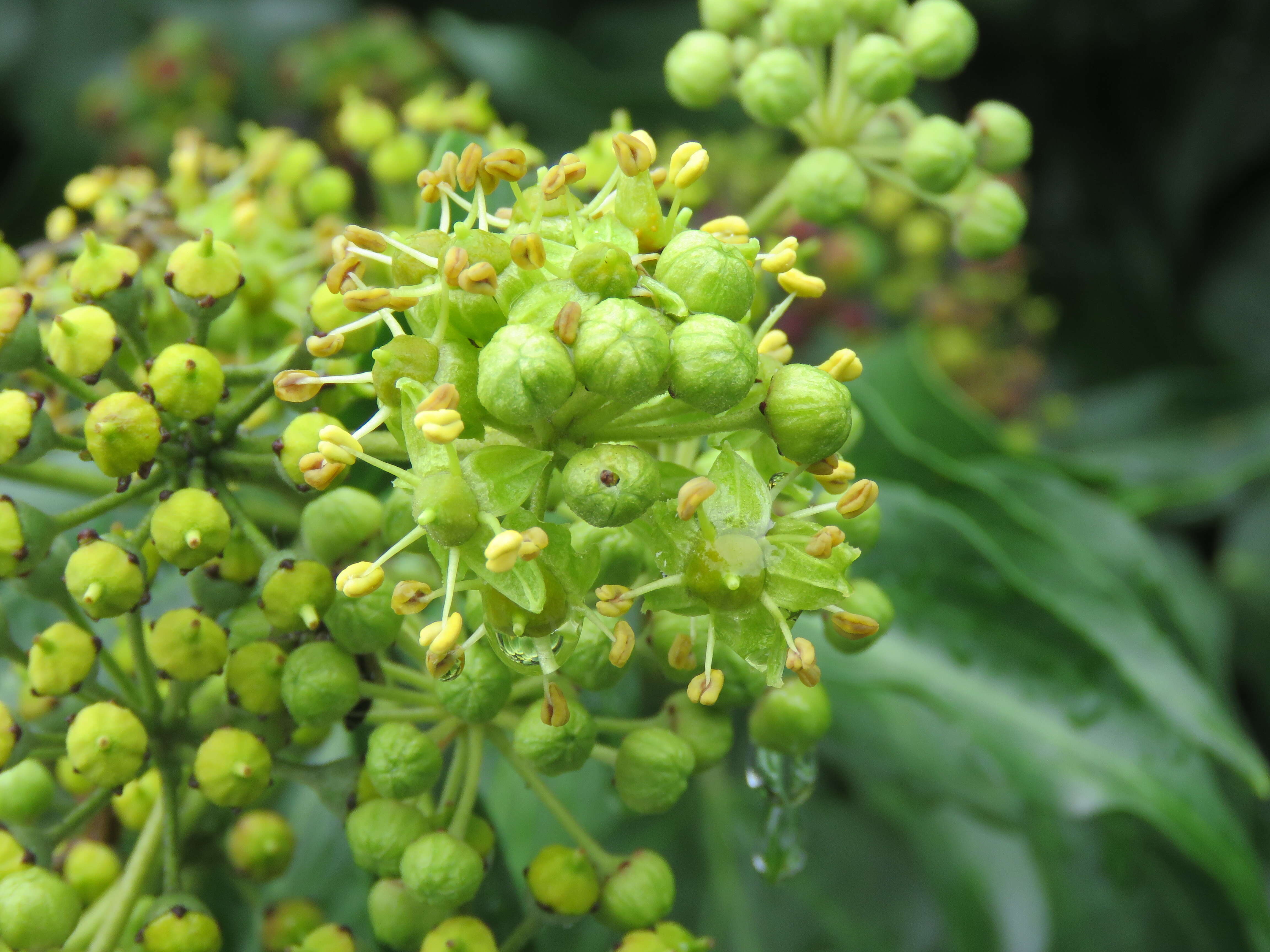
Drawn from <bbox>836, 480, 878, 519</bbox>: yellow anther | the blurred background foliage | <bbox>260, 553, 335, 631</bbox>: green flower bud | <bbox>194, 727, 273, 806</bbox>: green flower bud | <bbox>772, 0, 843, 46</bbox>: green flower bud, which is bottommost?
the blurred background foliage

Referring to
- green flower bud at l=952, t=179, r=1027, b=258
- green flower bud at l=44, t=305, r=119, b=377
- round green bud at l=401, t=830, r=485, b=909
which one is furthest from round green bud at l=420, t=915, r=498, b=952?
green flower bud at l=952, t=179, r=1027, b=258

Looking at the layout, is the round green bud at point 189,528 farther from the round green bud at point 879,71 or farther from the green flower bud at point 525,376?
the round green bud at point 879,71

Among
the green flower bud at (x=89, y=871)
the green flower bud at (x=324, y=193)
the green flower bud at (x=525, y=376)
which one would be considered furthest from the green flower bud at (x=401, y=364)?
the green flower bud at (x=324, y=193)

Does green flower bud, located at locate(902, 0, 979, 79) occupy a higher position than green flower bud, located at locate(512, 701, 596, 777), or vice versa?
green flower bud, located at locate(902, 0, 979, 79)

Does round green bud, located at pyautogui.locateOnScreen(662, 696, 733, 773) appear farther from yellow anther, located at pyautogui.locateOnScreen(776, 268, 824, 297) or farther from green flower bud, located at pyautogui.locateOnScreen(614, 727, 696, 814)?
yellow anther, located at pyautogui.locateOnScreen(776, 268, 824, 297)

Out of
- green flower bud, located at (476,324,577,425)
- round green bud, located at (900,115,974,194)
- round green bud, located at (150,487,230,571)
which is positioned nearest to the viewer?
green flower bud, located at (476,324,577,425)

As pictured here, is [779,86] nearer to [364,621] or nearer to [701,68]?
[701,68]

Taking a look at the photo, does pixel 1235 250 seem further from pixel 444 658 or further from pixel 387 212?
pixel 444 658
